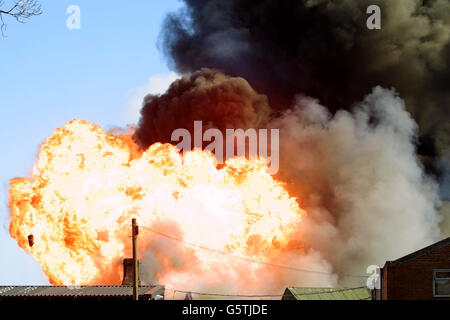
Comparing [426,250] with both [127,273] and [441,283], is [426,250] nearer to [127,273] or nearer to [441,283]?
[441,283]

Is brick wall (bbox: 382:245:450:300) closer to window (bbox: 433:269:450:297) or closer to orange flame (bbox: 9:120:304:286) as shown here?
window (bbox: 433:269:450:297)

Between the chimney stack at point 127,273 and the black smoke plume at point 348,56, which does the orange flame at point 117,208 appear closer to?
the chimney stack at point 127,273

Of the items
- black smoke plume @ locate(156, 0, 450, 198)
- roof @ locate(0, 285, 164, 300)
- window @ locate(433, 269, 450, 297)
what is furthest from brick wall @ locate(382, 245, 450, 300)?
black smoke plume @ locate(156, 0, 450, 198)

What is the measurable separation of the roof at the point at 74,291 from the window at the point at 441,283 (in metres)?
15.1

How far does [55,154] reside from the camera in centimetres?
4981

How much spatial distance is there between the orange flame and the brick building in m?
17.7

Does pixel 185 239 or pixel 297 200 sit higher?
pixel 297 200

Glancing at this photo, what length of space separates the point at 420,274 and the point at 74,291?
19950 millimetres

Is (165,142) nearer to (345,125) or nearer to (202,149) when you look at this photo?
(202,149)

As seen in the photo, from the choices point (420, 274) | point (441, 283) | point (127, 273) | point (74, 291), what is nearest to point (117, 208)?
point (127, 273)
